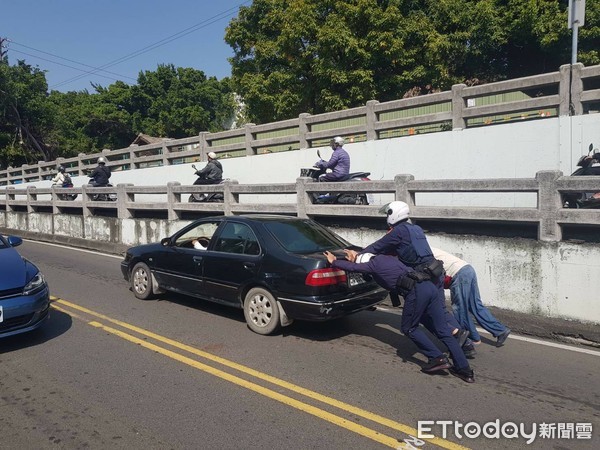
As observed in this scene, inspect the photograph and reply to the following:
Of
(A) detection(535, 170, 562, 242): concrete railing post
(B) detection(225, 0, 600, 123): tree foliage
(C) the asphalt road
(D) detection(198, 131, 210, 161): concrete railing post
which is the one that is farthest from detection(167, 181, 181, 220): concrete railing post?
(B) detection(225, 0, 600, 123): tree foliage

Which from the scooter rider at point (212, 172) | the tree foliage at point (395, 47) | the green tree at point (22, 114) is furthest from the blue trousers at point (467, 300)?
the green tree at point (22, 114)

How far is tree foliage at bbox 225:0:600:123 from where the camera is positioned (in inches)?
832

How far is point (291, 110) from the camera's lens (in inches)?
955

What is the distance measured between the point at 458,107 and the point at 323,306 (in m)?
7.54

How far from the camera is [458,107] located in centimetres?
1148

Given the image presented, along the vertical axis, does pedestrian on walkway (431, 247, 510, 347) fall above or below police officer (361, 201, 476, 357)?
below

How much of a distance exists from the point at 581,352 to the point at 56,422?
5.45m

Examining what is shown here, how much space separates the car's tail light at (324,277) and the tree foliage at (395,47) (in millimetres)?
16609

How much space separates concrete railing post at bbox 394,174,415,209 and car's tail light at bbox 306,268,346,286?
8.69 ft

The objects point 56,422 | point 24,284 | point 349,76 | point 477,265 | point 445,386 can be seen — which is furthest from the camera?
point 349,76

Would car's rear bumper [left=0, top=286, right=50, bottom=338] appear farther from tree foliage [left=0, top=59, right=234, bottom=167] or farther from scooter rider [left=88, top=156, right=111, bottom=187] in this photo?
tree foliage [left=0, top=59, right=234, bottom=167]

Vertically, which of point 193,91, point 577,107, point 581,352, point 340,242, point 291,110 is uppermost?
point 193,91

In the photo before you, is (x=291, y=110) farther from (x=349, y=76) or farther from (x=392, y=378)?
(x=392, y=378)

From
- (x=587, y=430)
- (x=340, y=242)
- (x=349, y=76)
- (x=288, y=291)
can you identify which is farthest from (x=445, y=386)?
(x=349, y=76)
